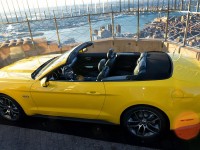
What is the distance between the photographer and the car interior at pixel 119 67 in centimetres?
319

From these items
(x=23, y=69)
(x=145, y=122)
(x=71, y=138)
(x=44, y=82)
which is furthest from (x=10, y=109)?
(x=145, y=122)

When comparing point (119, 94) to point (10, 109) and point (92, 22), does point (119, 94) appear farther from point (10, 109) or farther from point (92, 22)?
point (92, 22)

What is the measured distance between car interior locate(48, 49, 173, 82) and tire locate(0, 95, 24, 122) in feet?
3.14

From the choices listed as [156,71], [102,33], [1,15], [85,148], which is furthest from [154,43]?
[1,15]

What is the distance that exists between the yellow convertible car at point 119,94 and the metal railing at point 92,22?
16.0ft

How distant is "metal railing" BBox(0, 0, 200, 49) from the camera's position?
845 cm

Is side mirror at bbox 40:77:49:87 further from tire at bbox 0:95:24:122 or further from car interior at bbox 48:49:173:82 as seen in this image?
tire at bbox 0:95:24:122

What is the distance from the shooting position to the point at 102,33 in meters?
9.02

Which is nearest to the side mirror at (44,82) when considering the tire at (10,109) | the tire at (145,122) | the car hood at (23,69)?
the car hood at (23,69)

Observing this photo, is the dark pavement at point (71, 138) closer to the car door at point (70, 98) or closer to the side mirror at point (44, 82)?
the car door at point (70, 98)

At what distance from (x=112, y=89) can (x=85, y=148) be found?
105 centimetres

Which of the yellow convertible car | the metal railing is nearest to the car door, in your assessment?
the yellow convertible car

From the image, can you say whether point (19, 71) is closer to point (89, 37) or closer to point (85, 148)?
point (85, 148)

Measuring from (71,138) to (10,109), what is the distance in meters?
1.38
